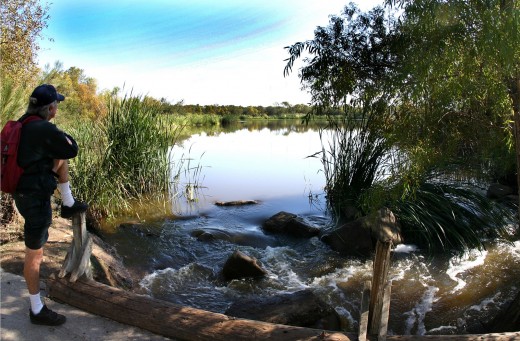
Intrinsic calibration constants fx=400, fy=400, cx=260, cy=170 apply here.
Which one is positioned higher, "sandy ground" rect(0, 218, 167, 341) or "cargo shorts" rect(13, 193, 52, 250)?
"cargo shorts" rect(13, 193, 52, 250)

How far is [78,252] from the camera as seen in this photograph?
3.31 m

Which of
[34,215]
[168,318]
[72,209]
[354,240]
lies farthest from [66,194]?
[354,240]

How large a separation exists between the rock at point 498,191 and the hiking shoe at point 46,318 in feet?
27.6

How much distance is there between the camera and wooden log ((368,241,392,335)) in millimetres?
2809

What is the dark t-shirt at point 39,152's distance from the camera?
2.61 meters

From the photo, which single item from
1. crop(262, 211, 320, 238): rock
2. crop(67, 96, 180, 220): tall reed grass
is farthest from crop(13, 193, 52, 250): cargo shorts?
crop(262, 211, 320, 238): rock

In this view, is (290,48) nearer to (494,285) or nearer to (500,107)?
(500,107)

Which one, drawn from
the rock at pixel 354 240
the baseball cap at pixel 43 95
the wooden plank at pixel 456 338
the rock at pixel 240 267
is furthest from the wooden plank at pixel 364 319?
the rock at pixel 354 240

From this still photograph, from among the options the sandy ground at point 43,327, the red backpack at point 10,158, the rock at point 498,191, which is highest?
the red backpack at point 10,158

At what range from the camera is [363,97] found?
15.6ft

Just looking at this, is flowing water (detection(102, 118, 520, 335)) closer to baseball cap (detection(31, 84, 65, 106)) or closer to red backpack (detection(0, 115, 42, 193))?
red backpack (detection(0, 115, 42, 193))

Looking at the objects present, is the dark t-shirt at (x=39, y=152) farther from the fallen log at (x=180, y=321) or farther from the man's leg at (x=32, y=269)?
the fallen log at (x=180, y=321)

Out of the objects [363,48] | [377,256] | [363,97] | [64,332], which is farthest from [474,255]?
[64,332]

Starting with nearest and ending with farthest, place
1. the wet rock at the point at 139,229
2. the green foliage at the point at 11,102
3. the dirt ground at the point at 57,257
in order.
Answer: the dirt ground at the point at 57,257, the green foliage at the point at 11,102, the wet rock at the point at 139,229
